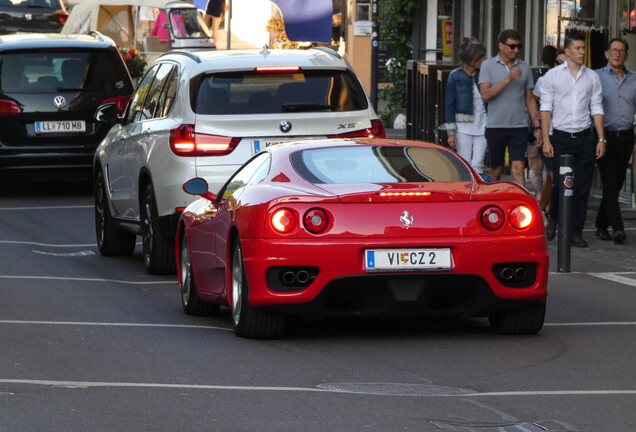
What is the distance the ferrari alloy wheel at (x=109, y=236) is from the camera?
1485 cm

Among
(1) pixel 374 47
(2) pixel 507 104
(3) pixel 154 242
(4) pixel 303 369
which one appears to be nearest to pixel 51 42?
(2) pixel 507 104

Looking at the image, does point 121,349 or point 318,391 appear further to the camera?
point 121,349

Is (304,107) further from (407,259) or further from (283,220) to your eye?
(407,259)

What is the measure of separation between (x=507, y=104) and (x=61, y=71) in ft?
22.2

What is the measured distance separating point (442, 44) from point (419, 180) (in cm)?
2249

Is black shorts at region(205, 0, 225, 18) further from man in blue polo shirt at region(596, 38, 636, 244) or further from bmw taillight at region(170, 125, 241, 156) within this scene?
bmw taillight at region(170, 125, 241, 156)

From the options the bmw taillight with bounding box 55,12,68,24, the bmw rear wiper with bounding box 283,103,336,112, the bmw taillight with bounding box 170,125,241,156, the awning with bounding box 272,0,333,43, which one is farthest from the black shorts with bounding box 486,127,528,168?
the bmw taillight with bounding box 55,12,68,24

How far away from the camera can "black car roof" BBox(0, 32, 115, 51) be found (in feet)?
66.1

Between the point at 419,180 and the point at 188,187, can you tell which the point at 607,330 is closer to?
the point at 419,180

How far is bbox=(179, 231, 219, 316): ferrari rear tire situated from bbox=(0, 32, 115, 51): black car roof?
933cm

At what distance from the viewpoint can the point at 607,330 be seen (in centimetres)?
1005

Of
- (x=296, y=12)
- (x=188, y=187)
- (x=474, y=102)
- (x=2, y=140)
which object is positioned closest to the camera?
(x=188, y=187)

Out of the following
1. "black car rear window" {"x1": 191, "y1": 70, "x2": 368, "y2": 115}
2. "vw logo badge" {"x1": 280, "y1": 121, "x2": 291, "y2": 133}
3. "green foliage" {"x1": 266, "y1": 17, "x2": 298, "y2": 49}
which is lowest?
"green foliage" {"x1": 266, "y1": 17, "x2": 298, "y2": 49}

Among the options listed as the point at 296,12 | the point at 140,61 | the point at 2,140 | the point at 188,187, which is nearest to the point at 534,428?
the point at 188,187
